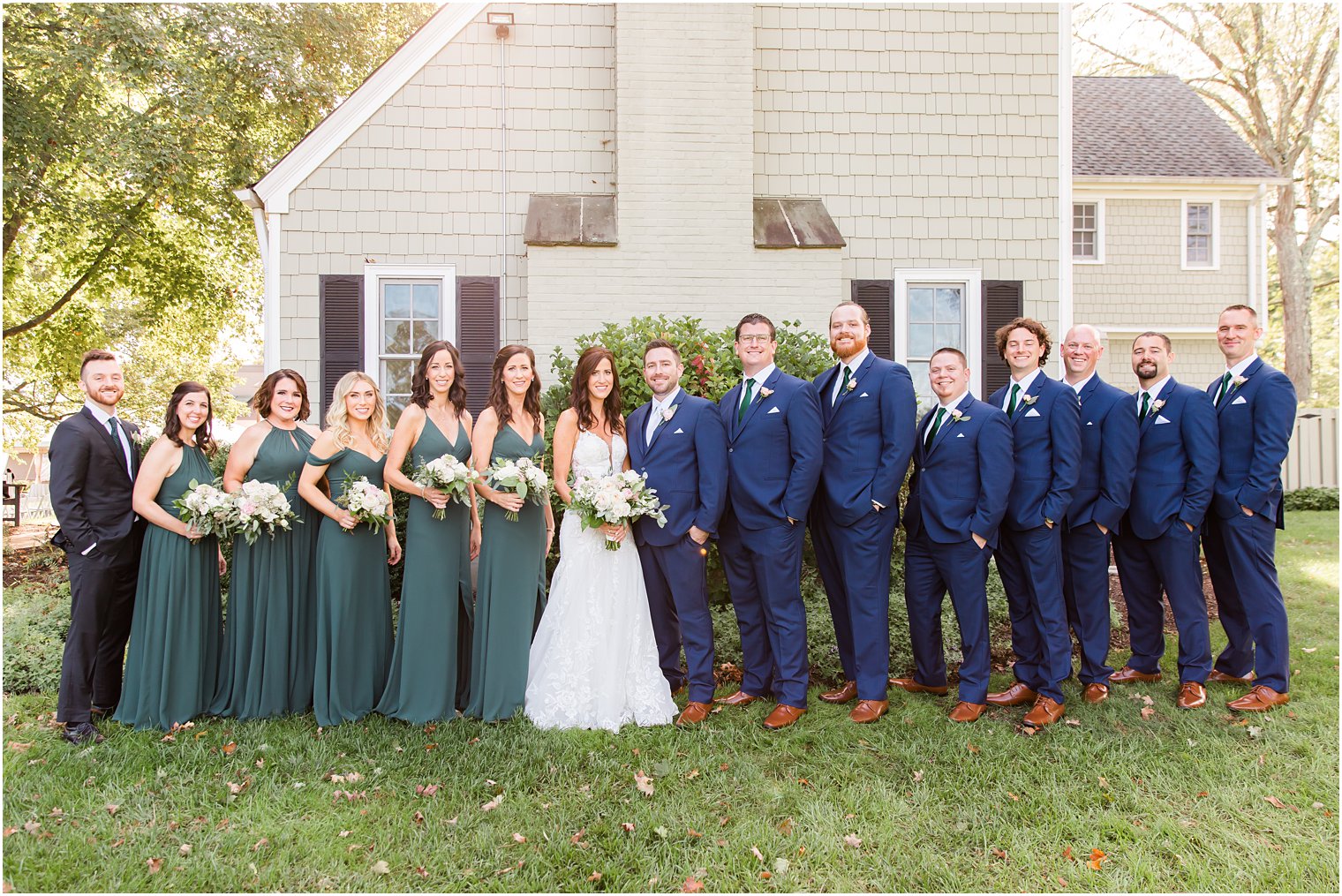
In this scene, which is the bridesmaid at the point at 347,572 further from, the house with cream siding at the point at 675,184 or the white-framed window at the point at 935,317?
the white-framed window at the point at 935,317

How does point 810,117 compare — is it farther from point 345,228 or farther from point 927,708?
point 927,708

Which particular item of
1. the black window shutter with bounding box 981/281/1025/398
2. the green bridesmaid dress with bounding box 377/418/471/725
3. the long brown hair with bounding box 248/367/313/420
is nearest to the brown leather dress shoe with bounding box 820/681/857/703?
the green bridesmaid dress with bounding box 377/418/471/725

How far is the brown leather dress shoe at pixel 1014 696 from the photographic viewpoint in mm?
5617

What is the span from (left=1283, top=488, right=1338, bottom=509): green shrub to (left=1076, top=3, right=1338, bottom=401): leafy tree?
6.03 m

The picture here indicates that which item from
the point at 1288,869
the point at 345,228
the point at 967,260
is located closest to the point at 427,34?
the point at 345,228

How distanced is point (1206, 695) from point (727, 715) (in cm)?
336

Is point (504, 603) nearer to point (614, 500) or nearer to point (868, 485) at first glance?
point (614, 500)

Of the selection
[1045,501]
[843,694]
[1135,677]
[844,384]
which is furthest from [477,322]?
[1135,677]

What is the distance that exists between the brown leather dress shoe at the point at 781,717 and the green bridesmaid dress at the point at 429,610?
200 centimetres

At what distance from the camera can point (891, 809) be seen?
165 inches

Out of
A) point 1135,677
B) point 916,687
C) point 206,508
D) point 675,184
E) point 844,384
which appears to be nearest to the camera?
point 206,508

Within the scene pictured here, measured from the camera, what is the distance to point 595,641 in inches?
212

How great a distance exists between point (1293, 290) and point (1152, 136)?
24.6 ft

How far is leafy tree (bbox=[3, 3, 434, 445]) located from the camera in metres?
12.9
